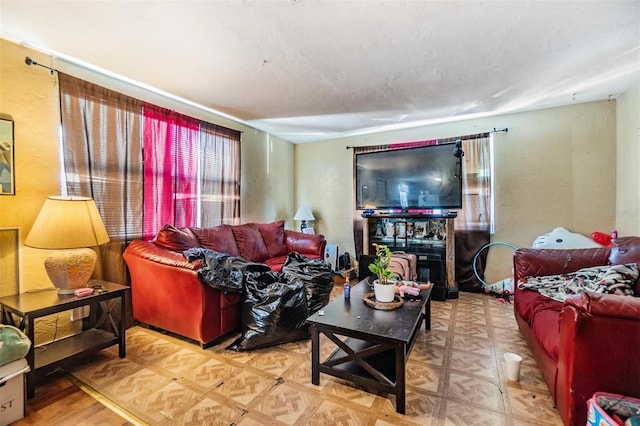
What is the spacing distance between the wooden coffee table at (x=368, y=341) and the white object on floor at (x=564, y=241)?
2.28 m

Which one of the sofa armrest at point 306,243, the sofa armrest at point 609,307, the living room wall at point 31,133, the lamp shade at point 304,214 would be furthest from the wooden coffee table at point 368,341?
the lamp shade at point 304,214

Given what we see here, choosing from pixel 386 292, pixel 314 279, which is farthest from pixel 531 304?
pixel 314 279

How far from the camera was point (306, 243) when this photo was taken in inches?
147

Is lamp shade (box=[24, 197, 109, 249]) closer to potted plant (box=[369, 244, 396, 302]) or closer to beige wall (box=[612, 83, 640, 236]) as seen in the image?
potted plant (box=[369, 244, 396, 302])

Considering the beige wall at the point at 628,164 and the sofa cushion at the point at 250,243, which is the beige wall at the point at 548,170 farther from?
the sofa cushion at the point at 250,243

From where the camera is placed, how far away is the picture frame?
191 centimetres

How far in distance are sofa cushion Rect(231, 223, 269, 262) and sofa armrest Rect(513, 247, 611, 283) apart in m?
2.66

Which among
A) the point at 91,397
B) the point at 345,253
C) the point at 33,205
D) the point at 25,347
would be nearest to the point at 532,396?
the point at 91,397

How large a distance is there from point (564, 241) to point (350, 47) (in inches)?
124

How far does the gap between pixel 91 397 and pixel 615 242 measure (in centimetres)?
379

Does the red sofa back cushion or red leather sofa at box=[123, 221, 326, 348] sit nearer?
the red sofa back cushion

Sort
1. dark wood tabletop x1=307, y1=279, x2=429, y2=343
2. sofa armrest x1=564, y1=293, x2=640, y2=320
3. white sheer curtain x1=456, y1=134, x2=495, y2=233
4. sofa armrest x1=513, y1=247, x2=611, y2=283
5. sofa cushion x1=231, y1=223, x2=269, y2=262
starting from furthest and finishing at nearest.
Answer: white sheer curtain x1=456, y1=134, x2=495, y2=233, sofa cushion x1=231, y1=223, x2=269, y2=262, sofa armrest x1=513, y1=247, x2=611, y2=283, dark wood tabletop x1=307, y1=279, x2=429, y2=343, sofa armrest x1=564, y1=293, x2=640, y2=320

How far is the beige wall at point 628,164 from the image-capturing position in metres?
2.68

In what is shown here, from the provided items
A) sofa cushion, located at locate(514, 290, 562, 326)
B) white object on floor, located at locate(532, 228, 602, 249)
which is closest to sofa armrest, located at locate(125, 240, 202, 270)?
sofa cushion, located at locate(514, 290, 562, 326)
